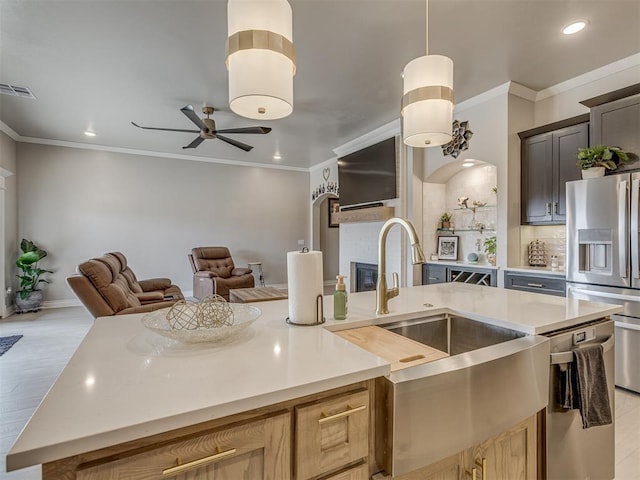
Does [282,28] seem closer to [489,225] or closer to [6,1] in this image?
[6,1]

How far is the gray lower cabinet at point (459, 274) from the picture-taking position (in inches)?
144

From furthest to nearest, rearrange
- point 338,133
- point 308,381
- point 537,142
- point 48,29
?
point 338,133 < point 537,142 < point 48,29 < point 308,381

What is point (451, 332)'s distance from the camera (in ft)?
5.37

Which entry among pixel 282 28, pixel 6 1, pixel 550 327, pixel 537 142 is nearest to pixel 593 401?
pixel 550 327

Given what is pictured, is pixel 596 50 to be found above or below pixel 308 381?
above

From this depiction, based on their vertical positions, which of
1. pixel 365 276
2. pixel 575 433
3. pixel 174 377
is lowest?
pixel 575 433

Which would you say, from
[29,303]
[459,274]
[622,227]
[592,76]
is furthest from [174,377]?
[29,303]

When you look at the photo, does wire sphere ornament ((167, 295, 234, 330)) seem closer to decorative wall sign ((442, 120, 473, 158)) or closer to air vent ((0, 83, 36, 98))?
decorative wall sign ((442, 120, 473, 158))

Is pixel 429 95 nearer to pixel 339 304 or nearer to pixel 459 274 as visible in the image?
pixel 339 304

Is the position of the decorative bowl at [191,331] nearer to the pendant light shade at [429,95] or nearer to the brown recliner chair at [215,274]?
the pendant light shade at [429,95]

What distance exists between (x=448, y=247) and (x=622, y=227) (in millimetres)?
1999

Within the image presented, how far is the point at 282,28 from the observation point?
47.6 inches

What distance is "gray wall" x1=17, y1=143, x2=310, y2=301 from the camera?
18.5ft

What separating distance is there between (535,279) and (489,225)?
1.06m
